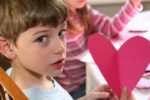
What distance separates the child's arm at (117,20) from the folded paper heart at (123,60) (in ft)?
2.12

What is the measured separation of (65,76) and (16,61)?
57 centimetres

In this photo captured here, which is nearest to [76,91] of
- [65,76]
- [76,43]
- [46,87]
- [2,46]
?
[65,76]

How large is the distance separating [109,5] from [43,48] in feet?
4.03

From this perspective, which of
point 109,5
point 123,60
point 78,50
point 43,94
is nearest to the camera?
point 123,60

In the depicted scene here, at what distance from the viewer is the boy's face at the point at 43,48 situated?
751 millimetres

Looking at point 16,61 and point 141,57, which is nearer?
point 141,57

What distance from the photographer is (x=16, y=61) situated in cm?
84

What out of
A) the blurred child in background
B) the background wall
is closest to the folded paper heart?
the blurred child in background

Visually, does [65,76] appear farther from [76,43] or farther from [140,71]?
[140,71]

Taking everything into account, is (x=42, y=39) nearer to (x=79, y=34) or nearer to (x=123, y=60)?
(x=123, y=60)

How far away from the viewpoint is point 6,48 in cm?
80

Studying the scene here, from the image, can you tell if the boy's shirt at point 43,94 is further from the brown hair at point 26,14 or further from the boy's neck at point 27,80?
the brown hair at point 26,14

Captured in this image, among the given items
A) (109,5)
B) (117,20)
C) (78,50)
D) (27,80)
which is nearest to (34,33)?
(27,80)

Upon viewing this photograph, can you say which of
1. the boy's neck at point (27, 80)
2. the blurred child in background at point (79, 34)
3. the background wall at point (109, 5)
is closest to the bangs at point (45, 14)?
the boy's neck at point (27, 80)
